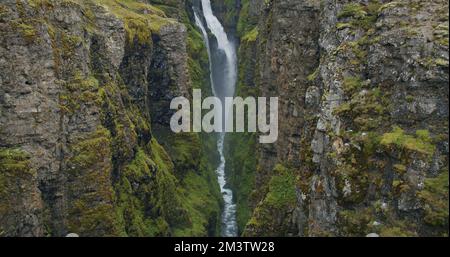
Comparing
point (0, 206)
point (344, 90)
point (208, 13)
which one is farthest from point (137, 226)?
point (208, 13)

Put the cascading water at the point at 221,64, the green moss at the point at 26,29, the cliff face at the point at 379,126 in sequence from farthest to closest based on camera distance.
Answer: the cascading water at the point at 221,64 < the green moss at the point at 26,29 < the cliff face at the point at 379,126

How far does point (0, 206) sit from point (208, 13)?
354 feet

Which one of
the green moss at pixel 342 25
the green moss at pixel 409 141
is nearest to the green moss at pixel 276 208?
the green moss at pixel 342 25

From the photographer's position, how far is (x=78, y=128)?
152ft

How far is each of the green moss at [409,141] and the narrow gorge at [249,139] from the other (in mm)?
72

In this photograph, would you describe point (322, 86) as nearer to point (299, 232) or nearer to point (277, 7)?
point (299, 232)

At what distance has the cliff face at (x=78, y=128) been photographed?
39.8 m

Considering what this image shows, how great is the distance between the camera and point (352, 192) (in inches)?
1112

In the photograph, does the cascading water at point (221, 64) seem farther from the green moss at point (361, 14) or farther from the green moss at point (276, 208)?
the green moss at point (361, 14)

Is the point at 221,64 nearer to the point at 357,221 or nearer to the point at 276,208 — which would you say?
the point at 276,208

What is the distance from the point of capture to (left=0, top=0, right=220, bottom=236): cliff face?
39812 mm

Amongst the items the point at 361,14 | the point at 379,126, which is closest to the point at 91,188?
the point at 361,14

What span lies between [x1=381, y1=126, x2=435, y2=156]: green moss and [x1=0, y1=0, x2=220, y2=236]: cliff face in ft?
84.2

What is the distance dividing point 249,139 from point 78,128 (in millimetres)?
44725
